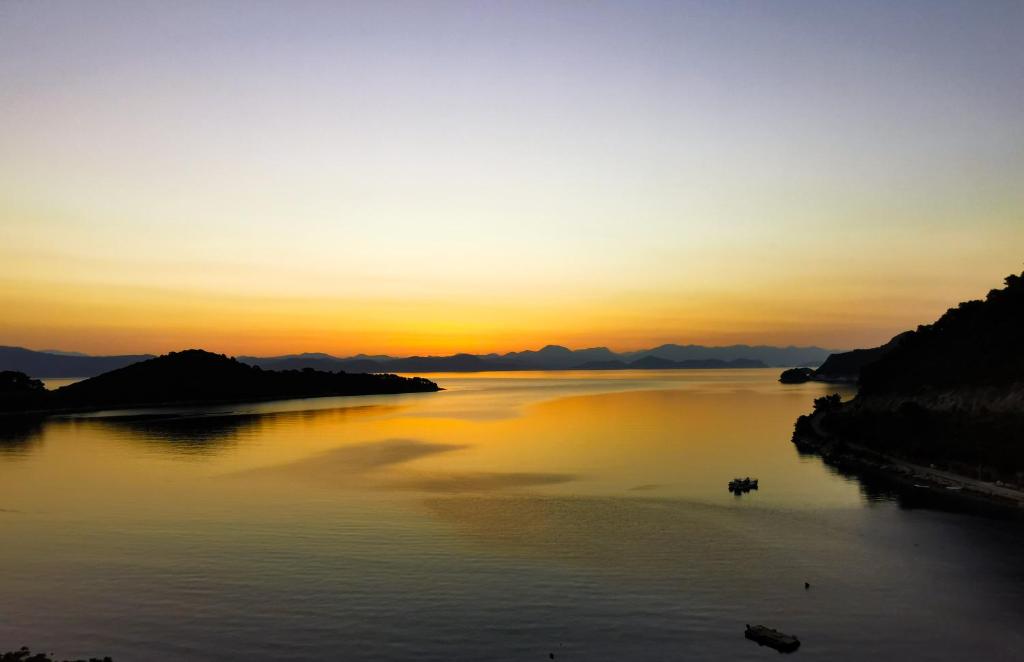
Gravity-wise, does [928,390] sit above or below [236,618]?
above

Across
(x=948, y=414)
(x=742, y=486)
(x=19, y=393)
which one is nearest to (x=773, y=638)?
(x=742, y=486)

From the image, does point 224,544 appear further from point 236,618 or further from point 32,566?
point 236,618

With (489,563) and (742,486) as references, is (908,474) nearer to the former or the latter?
(742,486)

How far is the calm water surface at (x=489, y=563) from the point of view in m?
30.0

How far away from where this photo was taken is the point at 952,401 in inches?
3150

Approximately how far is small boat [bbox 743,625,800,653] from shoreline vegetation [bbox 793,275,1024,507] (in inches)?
1450

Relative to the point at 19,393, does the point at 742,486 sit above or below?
below

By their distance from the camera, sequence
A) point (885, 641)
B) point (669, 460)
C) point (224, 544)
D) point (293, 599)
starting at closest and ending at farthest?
1. point (885, 641)
2. point (293, 599)
3. point (224, 544)
4. point (669, 460)

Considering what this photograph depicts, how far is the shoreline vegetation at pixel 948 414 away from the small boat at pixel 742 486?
1552 cm

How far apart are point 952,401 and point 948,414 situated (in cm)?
364

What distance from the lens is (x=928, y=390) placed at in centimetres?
8781

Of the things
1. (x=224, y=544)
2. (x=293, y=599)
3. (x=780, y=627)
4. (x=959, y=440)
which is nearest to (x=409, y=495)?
Result: (x=224, y=544)

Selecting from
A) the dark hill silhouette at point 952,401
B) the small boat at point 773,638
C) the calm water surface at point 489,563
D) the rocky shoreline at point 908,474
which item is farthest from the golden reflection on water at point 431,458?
the small boat at point 773,638

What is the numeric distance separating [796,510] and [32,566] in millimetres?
53051
